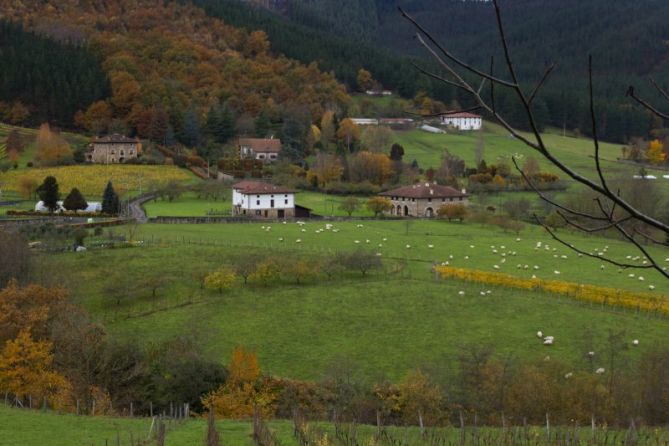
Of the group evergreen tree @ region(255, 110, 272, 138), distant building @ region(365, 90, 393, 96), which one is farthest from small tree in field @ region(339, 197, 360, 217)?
distant building @ region(365, 90, 393, 96)

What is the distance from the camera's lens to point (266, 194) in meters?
67.9

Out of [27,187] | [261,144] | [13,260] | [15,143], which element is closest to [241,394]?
[13,260]

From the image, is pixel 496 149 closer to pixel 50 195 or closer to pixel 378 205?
pixel 378 205

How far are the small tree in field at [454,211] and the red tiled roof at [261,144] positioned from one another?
37691 mm

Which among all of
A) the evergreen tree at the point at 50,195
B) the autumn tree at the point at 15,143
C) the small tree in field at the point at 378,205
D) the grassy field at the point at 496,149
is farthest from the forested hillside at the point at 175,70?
the small tree in field at the point at 378,205

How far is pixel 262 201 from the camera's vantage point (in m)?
67.8

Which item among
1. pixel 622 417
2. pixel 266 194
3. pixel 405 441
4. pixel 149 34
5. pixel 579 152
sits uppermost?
pixel 149 34

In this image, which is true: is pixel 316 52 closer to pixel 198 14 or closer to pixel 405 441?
pixel 198 14

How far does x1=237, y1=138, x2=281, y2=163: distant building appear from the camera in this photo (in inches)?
3826

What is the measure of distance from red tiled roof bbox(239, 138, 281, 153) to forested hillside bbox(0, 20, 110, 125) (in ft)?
86.8

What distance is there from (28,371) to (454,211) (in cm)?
4827

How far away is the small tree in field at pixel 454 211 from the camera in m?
65.8

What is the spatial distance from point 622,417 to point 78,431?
15893 mm

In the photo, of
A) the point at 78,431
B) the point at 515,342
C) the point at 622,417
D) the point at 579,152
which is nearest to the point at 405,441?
the point at 78,431
